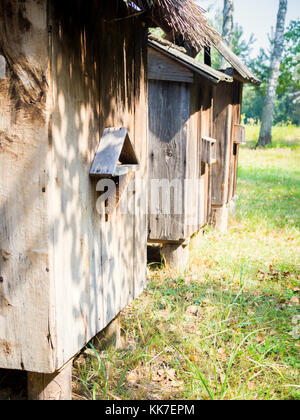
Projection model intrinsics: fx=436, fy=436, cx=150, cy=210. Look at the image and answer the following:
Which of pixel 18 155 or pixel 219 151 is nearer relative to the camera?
pixel 18 155

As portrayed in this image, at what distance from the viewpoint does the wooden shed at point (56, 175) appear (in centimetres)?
204

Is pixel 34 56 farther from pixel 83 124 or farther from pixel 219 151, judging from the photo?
pixel 219 151

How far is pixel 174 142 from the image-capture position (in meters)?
4.89

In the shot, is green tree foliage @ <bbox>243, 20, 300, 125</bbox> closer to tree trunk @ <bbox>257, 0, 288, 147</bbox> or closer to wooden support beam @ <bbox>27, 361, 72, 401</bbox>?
tree trunk @ <bbox>257, 0, 288, 147</bbox>

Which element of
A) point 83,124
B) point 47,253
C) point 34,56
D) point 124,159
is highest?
point 34,56

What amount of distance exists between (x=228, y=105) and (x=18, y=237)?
5527 millimetres

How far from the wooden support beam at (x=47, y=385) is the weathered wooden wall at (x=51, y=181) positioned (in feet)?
0.49

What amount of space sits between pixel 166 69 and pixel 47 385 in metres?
3.45

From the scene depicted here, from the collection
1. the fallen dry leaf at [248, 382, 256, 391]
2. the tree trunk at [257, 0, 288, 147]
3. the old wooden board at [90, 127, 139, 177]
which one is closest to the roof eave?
the old wooden board at [90, 127, 139, 177]

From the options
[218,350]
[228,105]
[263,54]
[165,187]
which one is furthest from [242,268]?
[263,54]

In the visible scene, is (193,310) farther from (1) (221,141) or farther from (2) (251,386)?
(1) (221,141)

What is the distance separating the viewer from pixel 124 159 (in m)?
3.07

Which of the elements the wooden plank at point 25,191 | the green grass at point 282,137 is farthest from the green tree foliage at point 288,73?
the wooden plank at point 25,191

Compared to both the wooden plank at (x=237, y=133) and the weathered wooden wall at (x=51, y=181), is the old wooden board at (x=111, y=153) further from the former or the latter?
the wooden plank at (x=237, y=133)
